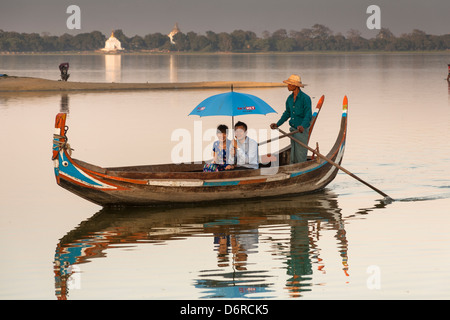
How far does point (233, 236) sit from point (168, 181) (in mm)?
1873

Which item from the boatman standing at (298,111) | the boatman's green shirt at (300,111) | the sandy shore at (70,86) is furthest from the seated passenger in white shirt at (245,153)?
the sandy shore at (70,86)

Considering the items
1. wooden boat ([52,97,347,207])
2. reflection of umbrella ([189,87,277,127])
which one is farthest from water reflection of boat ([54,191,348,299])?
reflection of umbrella ([189,87,277,127])

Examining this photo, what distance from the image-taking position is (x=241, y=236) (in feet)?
42.0

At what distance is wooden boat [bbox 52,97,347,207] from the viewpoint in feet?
44.7

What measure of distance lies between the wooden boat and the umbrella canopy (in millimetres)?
1011

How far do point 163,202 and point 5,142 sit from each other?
11150 millimetres

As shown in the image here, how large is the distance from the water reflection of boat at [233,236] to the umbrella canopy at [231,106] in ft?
5.27

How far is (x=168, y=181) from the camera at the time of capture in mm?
14148

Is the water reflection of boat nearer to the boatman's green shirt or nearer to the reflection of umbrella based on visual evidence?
the boatman's green shirt

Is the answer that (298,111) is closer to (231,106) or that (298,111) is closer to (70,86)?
(231,106)

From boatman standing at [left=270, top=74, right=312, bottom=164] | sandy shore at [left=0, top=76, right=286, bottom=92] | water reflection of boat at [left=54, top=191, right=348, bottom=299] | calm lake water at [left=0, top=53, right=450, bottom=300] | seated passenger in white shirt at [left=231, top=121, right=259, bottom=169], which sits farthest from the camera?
sandy shore at [left=0, top=76, right=286, bottom=92]

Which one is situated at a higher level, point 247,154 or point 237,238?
point 247,154

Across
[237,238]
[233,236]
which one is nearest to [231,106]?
[233,236]
